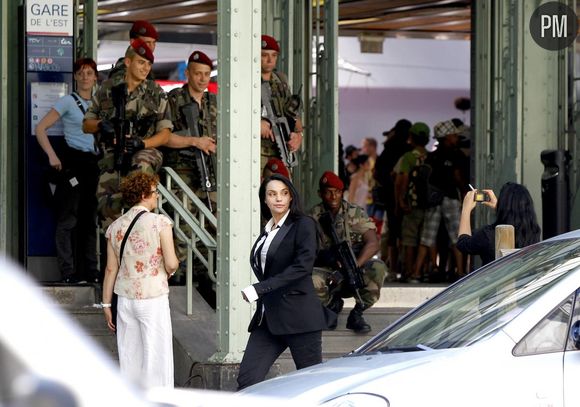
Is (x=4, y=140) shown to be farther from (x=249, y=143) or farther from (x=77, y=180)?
(x=249, y=143)

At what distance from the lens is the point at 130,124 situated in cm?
1050

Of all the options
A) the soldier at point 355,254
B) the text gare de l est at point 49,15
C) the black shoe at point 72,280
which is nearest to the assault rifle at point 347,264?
the soldier at point 355,254

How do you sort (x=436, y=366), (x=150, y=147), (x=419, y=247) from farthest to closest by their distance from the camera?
(x=419, y=247)
(x=150, y=147)
(x=436, y=366)

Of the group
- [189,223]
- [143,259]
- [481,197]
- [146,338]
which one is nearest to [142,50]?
[189,223]

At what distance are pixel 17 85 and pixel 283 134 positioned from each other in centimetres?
258

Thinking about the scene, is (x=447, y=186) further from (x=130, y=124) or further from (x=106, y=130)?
(x=106, y=130)

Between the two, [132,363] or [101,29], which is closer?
[132,363]

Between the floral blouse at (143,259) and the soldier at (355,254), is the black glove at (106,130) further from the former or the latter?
the floral blouse at (143,259)

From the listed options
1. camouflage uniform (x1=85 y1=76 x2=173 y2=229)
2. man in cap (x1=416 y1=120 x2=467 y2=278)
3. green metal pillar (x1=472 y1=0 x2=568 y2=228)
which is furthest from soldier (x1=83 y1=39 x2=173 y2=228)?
man in cap (x1=416 y1=120 x2=467 y2=278)

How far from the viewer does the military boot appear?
1027cm

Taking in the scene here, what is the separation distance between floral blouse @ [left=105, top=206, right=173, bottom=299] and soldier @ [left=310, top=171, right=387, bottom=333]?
6.44 ft

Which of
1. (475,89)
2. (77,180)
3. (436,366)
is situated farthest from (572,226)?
(436,366)

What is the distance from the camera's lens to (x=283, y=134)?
37.2ft

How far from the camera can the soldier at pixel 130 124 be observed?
33.9 feet
